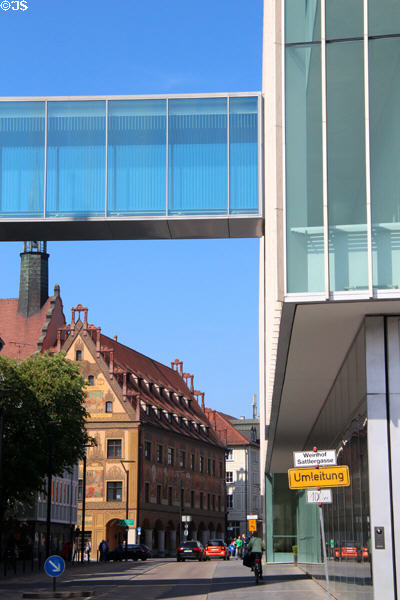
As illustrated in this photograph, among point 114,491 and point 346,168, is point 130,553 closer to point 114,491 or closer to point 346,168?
point 114,491

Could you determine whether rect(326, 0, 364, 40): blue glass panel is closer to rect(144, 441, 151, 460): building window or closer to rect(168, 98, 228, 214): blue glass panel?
rect(168, 98, 228, 214): blue glass panel

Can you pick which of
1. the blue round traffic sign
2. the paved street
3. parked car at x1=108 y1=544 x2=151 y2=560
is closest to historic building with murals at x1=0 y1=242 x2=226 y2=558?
parked car at x1=108 y1=544 x2=151 y2=560

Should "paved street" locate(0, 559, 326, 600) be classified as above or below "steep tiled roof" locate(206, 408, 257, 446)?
below

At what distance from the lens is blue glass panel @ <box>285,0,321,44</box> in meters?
14.8

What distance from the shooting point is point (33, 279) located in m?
105

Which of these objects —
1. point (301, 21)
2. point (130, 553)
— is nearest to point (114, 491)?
point (130, 553)

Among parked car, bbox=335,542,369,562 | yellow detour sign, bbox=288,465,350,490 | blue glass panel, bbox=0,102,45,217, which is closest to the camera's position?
yellow detour sign, bbox=288,465,350,490

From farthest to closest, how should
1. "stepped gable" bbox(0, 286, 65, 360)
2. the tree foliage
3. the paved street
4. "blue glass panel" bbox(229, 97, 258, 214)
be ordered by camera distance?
"stepped gable" bbox(0, 286, 65, 360)
the tree foliage
the paved street
"blue glass panel" bbox(229, 97, 258, 214)

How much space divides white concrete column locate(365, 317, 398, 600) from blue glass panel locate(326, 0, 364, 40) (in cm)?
416

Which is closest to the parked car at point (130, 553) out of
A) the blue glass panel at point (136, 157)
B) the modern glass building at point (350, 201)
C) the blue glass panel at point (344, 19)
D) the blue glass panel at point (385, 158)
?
the blue glass panel at point (136, 157)

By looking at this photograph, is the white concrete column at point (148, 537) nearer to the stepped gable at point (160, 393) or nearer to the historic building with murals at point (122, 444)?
the historic building with murals at point (122, 444)

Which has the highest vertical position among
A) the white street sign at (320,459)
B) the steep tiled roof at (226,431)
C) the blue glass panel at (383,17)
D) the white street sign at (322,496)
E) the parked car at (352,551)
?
the steep tiled roof at (226,431)

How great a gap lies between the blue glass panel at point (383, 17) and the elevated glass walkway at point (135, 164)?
602 cm

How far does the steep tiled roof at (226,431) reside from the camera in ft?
428
